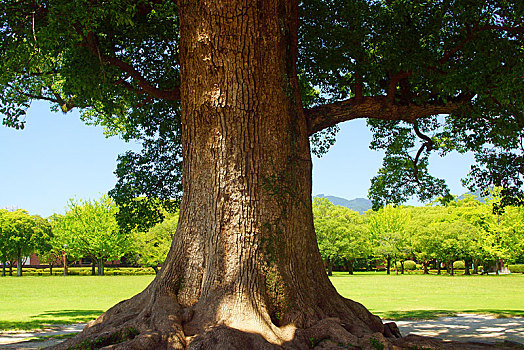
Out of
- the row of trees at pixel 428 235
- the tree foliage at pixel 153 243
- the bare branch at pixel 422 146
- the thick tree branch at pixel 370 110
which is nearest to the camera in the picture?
the thick tree branch at pixel 370 110

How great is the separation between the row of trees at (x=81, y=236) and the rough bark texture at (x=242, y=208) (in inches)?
1803

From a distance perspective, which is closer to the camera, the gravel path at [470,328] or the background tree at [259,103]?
the background tree at [259,103]

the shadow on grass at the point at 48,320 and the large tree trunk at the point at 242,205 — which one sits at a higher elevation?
the large tree trunk at the point at 242,205

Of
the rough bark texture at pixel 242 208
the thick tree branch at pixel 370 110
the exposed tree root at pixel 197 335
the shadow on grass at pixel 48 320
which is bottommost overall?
the shadow on grass at pixel 48 320

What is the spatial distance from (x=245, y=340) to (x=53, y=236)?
56.3 metres

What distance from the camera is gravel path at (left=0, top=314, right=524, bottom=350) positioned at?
26.0 ft

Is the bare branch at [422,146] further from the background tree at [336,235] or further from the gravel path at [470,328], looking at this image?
the background tree at [336,235]

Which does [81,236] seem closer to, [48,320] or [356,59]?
[48,320]

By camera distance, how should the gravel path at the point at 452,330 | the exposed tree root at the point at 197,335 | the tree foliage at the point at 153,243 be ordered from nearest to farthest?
1. the exposed tree root at the point at 197,335
2. the gravel path at the point at 452,330
3. the tree foliage at the point at 153,243

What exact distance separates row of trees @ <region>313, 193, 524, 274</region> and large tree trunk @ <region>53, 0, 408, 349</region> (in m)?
44.8

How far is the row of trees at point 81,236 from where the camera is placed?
51.1 meters

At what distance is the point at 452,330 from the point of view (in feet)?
30.9

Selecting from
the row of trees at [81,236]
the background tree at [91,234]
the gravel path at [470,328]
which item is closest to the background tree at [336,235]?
the row of trees at [81,236]

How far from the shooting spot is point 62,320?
39.1 ft
